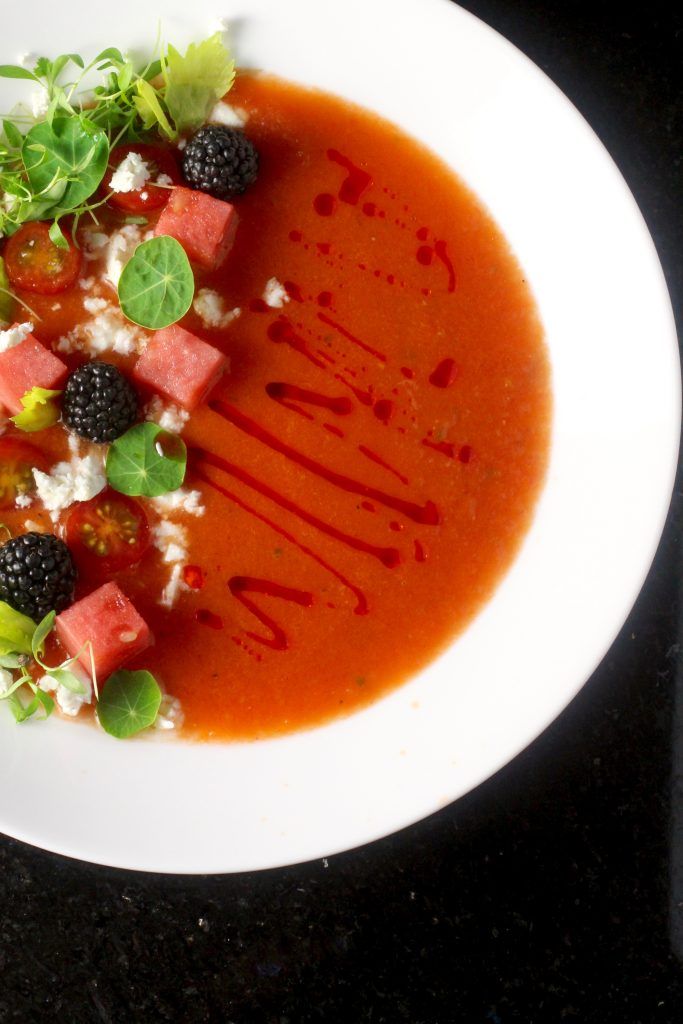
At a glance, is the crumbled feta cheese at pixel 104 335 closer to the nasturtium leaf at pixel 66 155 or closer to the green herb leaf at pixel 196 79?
the nasturtium leaf at pixel 66 155

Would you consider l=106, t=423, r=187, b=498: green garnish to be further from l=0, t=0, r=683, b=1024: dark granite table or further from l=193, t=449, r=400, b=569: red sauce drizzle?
l=0, t=0, r=683, b=1024: dark granite table

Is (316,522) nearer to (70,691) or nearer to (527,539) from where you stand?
(527,539)

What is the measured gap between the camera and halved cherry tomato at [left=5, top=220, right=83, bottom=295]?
2.41 meters

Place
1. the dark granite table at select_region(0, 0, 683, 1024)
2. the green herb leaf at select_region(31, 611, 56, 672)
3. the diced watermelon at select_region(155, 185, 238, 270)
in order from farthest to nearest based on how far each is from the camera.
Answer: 1. the dark granite table at select_region(0, 0, 683, 1024)
2. the diced watermelon at select_region(155, 185, 238, 270)
3. the green herb leaf at select_region(31, 611, 56, 672)

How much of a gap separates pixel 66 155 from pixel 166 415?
754 millimetres

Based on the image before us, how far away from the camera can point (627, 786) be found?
8.13 ft

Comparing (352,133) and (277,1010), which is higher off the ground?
(352,133)

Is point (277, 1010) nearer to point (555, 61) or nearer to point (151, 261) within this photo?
point (151, 261)

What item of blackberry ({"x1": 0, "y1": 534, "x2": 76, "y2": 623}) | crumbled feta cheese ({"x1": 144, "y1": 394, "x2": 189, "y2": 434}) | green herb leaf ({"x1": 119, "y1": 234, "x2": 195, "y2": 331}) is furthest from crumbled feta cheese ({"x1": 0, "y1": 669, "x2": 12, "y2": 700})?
green herb leaf ({"x1": 119, "y1": 234, "x2": 195, "y2": 331})

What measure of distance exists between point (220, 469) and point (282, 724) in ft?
2.44

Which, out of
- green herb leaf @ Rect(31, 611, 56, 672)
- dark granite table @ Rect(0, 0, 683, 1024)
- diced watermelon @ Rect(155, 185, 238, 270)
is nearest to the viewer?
green herb leaf @ Rect(31, 611, 56, 672)

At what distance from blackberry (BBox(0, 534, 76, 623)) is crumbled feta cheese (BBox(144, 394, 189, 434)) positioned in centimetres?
44

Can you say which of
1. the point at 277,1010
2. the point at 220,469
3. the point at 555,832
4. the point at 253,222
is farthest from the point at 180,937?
the point at 253,222

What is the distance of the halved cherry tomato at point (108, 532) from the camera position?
241cm
